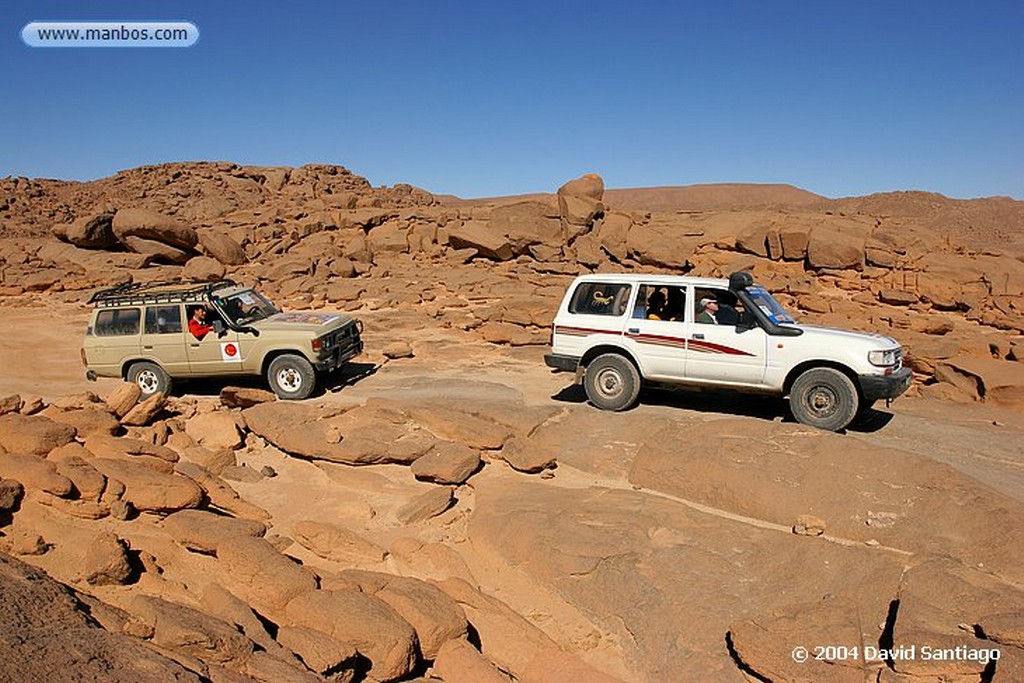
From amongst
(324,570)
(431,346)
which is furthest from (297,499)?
(431,346)

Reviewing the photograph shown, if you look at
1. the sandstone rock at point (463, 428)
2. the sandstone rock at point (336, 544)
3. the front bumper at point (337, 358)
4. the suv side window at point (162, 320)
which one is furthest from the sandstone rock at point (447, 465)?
the suv side window at point (162, 320)

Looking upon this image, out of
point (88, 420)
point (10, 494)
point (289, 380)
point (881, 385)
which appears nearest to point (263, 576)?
point (10, 494)

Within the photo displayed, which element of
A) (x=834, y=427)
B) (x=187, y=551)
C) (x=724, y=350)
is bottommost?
(x=187, y=551)

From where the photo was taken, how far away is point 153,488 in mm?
6926

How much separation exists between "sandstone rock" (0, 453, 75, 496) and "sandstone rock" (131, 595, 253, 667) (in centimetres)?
265

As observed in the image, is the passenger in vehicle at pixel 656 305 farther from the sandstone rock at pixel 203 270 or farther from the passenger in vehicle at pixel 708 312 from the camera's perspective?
the sandstone rock at pixel 203 270

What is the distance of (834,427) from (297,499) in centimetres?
646

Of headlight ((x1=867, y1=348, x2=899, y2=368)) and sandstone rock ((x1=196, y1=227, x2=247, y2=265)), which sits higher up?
sandstone rock ((x1=196, y1=227, x2=247, y2=265))

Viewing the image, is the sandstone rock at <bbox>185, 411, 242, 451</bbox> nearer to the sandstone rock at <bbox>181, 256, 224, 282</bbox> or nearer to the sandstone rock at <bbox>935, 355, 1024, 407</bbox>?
the sandstone rock at <bbox>935, 355, 1024, 407</bbox>

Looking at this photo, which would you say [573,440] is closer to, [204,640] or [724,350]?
[724,350]

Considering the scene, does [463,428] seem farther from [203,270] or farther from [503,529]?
[203,270]

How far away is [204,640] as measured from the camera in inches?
169

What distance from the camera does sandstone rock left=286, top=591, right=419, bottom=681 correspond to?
4.82m

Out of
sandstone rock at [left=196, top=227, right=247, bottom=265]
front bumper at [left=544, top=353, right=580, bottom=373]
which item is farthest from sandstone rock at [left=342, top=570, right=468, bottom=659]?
sandstone rock at [left=196, top=227, right=247, bottom=265]
